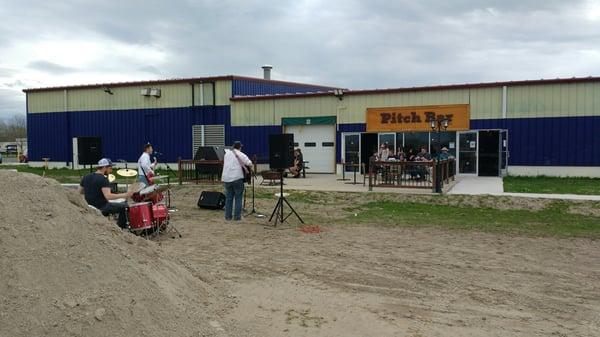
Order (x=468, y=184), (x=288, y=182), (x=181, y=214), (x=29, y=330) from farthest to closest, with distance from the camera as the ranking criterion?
(x=288, y=182) < (x=468, y=184) < (x=181, y=214) < (x=29, y=330)

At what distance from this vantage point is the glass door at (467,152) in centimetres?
2222

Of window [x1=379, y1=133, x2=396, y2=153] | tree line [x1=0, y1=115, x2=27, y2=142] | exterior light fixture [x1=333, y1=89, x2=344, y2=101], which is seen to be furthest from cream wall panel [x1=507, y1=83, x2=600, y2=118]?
tree line [x1=0, y1=115, x2=27, y2=142]

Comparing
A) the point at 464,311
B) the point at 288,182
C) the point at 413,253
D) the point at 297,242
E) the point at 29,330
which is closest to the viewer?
the point at 29,330

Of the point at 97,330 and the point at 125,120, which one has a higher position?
the point at 125,120

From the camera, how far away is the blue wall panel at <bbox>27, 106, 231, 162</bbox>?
28.1 metres

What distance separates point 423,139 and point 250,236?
49.1 ft

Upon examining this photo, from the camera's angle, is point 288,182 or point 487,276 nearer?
point 487,276

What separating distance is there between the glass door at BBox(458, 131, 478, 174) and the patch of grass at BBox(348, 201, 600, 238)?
8.61 metres

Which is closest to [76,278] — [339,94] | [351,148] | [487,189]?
[487,189]

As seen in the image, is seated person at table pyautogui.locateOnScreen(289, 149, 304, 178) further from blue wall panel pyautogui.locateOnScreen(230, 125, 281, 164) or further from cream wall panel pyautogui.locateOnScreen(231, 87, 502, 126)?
blue wall panel pyautogui.locateOnScreen(230, 125, 281, 164)

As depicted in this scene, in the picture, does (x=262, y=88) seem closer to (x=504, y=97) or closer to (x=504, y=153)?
(x=504, y=97)

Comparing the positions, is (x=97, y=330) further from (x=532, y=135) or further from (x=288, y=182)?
(x=532, y=135)

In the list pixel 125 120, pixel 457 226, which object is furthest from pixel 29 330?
pixel 125 120

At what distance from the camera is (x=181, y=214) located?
12.9 metres
